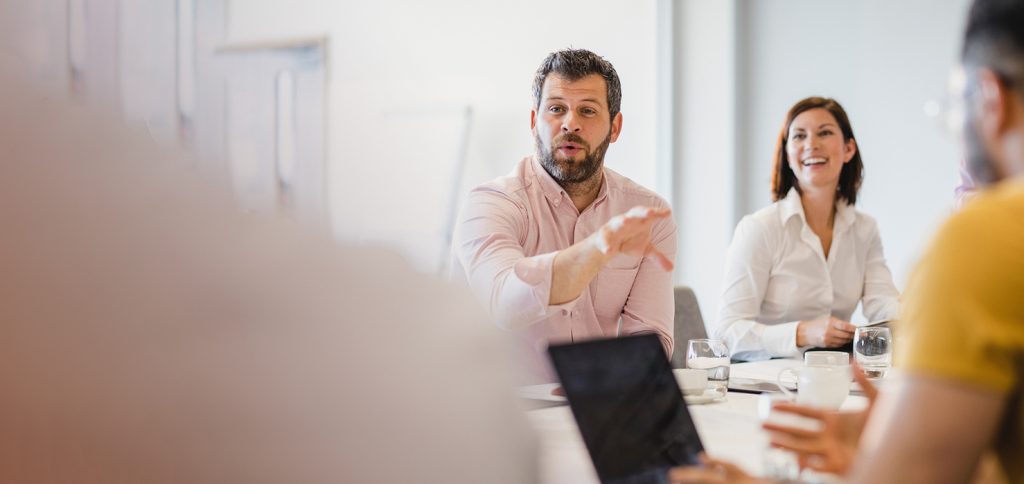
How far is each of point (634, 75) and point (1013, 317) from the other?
3745 millimetres

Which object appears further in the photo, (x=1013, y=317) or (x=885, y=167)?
(x=885, y=167)

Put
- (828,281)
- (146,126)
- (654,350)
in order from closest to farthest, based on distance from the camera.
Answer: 1. (146,126)
2. (654,350)
3. (828,281)

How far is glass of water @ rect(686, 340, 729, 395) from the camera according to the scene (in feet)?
5.66

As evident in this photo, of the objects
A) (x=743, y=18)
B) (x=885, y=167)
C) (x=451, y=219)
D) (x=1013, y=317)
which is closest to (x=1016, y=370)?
(x=1013, y=317)

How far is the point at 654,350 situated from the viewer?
1114 millimetres

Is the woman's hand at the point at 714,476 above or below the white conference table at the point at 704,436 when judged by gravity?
above

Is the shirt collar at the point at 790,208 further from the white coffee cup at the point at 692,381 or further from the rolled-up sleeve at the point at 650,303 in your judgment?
the white coffee cup at the point at 692,381

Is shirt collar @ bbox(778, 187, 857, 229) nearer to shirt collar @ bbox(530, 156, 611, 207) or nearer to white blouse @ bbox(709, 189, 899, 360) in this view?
white blouse @ bbox(709, 189, 899, 360)

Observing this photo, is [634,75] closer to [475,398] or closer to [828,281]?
[828,281]

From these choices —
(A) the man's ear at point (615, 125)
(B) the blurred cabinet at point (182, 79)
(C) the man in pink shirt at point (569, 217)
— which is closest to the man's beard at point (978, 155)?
(B) the blurred cabinet at point (182, 79)

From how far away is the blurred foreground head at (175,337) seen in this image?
2.66 ft

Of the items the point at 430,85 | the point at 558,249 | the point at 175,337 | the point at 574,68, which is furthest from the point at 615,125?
the point at 175,337

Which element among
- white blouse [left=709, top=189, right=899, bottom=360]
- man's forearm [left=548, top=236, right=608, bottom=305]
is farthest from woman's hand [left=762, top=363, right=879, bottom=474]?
white blouse [left=709, top=189, right=899, bottom=360]

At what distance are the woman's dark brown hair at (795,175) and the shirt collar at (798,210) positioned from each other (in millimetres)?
29
